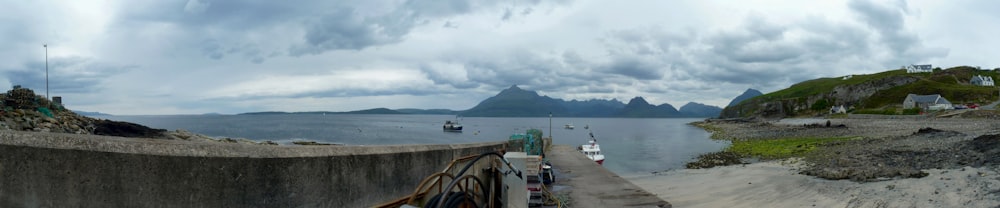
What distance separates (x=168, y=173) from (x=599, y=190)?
57.3 ft

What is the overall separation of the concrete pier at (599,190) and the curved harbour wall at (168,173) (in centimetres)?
1312

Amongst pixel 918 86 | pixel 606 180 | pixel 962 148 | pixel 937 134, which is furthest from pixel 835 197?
pixel 918 86

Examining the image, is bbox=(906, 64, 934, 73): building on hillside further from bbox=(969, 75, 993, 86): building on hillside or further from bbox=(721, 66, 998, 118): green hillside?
bbox=(969, 75, 993, 86): building on hillside

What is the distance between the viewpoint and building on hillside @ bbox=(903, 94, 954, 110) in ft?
296

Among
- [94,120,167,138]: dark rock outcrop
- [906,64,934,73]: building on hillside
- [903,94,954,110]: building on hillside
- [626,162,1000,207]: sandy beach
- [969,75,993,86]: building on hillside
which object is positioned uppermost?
[906,64,934,73]: building on hillside

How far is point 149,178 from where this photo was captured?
2.83 meters

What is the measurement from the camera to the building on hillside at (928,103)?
90250 millimetres

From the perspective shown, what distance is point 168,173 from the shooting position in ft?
9.49

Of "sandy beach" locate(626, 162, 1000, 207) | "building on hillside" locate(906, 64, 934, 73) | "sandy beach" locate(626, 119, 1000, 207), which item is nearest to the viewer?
"sandy beach" locate(626, 162, 1000, 207)

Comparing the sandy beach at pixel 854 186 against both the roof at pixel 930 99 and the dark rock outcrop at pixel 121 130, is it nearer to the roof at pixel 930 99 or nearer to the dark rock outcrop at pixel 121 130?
the dark rock outcrop at pixel 121 130

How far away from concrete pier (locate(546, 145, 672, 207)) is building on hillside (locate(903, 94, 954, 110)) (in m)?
95.7

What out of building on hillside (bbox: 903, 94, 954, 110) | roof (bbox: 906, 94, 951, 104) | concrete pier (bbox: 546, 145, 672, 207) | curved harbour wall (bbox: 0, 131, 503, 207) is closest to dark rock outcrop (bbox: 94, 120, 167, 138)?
concrete pier (bbox: 546, 145, 672, 207)

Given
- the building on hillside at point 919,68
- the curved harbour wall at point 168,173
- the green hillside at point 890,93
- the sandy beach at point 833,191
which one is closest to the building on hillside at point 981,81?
the green hillside at point 890,93

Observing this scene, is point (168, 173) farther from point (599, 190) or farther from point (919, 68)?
point (919, 68)
